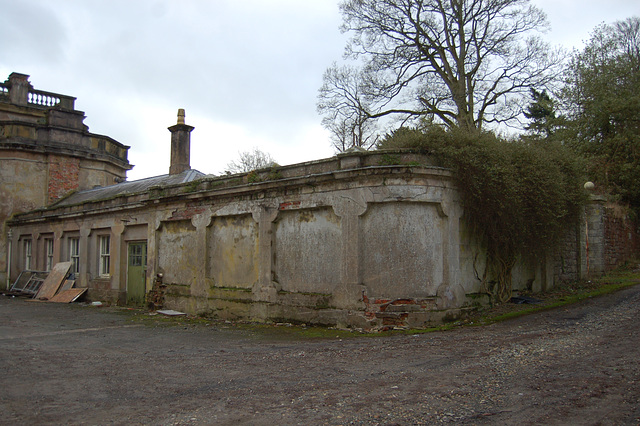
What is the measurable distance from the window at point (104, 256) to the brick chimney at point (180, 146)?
3.62 m

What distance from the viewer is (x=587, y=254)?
657 inches

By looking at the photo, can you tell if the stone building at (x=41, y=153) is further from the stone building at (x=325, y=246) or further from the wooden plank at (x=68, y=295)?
the stone building at (x=325, y=246)

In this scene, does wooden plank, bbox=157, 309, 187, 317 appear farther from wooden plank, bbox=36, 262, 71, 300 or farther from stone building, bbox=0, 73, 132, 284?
stone building, bbox=0, 73, 132, 284

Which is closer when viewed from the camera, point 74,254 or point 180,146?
point 180,146

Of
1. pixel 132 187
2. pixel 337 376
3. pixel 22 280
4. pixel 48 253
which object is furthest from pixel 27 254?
pixel 337 376

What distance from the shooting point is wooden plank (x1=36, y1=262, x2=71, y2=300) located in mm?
19875

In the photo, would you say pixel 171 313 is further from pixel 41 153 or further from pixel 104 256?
pixel 41 153

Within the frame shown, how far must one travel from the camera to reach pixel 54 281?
2027 centimetres

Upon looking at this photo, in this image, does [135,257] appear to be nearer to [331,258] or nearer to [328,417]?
[331,258]

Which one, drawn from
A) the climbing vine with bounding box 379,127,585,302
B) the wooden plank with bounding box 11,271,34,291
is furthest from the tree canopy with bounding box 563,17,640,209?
the wooden plank with bounding box 11,271,34,291

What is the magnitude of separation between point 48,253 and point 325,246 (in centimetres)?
1712

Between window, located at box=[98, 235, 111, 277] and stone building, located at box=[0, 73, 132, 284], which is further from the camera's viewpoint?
stone building, located at box=[0, 73, 132, 284]

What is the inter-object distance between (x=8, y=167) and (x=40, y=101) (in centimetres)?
566

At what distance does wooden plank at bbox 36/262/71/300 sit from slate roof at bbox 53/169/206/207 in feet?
8.86
